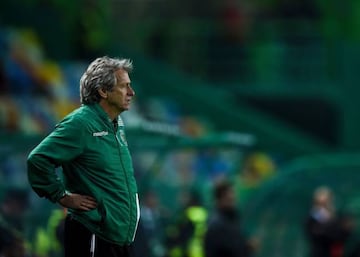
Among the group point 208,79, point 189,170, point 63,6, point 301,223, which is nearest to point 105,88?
point 301,223

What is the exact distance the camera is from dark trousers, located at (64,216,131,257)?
815cm

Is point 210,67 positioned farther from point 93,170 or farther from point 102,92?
point 93,170

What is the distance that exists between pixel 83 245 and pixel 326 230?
22.9ft

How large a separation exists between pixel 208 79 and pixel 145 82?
112cm

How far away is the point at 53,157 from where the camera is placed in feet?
26.0

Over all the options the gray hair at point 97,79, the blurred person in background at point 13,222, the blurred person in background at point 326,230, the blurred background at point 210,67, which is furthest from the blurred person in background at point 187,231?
the gray hair at point 97,79

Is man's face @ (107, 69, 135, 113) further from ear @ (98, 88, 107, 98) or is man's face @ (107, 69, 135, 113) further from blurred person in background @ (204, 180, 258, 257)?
blurred person in background @ (204, 180, 258, 257)

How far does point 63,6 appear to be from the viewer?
23.1 meters

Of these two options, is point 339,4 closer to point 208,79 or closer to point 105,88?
point 208,79

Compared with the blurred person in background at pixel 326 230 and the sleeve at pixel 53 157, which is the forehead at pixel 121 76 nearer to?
the sleeve at pixel 53 157

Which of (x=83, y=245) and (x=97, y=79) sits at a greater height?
(x=97, y=79)

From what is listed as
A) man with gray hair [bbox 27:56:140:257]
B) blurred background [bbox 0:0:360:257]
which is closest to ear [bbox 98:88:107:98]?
man with gray hair [bbox 27:56:140:257]

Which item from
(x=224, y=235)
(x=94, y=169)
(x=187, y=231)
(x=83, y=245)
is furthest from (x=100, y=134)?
(x=187, y=231)

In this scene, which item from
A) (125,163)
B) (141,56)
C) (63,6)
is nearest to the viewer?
(125,163)
